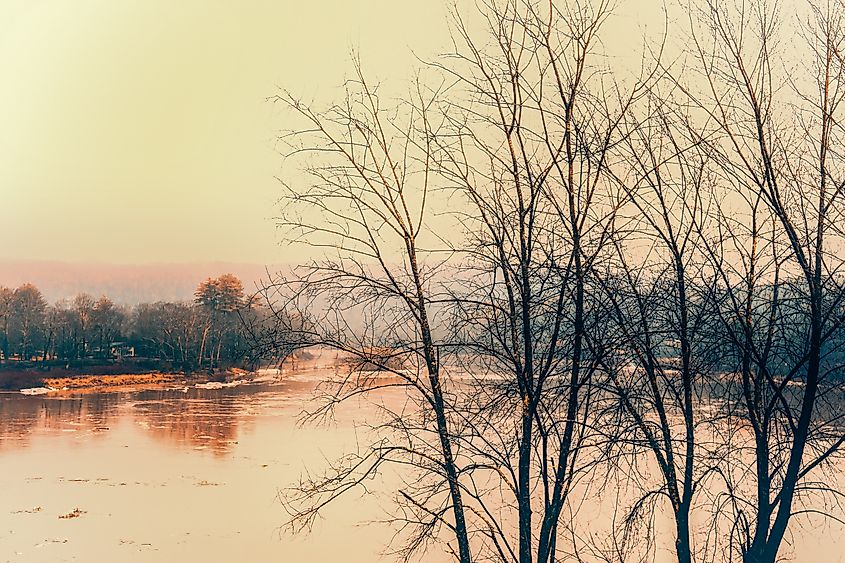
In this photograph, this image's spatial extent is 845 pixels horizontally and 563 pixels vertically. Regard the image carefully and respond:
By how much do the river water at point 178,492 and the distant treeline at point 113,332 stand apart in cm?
1180

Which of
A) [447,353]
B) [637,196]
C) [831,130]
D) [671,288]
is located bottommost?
[447,353]

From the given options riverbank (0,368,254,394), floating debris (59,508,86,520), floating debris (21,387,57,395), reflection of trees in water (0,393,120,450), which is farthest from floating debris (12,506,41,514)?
floating debris (21,387,57,395)

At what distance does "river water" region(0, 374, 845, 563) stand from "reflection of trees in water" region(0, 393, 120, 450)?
0.05 meters

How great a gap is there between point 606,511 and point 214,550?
531cm

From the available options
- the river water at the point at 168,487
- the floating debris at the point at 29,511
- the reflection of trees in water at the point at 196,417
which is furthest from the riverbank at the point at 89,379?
the floating debris at the point at 29,511

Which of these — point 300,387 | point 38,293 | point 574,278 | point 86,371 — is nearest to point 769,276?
point 574,278

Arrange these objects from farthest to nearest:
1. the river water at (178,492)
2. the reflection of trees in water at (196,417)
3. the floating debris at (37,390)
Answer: the floating debris at (37,390) < the reflection of trees in water at (196,417) < the river water at (178,492)

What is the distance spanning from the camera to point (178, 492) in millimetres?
14117

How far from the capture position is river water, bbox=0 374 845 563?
10.7m

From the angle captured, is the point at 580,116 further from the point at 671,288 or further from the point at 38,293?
the point at 38,293

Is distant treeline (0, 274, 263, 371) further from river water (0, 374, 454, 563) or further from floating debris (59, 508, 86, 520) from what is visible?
floating debris (59, 508, 86, 520)

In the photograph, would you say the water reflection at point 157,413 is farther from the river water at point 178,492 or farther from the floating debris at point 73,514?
the floating debris at point 73,514

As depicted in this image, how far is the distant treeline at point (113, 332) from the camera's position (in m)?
35.2

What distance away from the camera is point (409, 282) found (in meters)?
5.94
